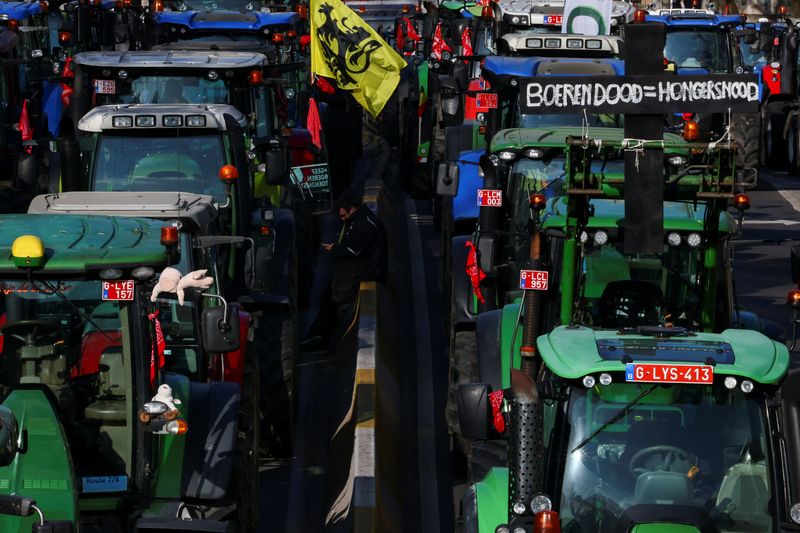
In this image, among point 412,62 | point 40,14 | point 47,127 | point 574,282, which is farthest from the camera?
point 412,62

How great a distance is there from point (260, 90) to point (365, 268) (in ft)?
7.44

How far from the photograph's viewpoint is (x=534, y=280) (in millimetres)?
10125

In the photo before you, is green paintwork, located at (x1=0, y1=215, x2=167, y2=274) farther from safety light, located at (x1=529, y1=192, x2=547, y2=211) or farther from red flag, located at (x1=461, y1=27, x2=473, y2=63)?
red flag, located at (x1=461, y1=27, x2=473, y2=63)

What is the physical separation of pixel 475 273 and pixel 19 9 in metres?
12.0

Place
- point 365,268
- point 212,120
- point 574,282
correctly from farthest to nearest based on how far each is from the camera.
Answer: point 365,268 < point 212,120 < point 574,282

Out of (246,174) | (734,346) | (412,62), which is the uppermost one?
(734,346)

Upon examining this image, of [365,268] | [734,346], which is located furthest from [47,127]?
[734,346]

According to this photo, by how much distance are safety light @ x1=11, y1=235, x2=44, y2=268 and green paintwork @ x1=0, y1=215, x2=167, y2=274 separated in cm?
6

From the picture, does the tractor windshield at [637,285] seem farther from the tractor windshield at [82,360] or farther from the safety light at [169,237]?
the tractor windshield at [82,360]

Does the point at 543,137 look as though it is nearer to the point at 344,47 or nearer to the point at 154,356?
the point at 344,47

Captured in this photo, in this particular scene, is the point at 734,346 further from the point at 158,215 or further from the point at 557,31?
the point at 557,31

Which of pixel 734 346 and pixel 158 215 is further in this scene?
pixel 158 215

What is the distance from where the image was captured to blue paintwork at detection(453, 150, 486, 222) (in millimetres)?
15219

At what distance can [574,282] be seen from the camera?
32.6 feet
